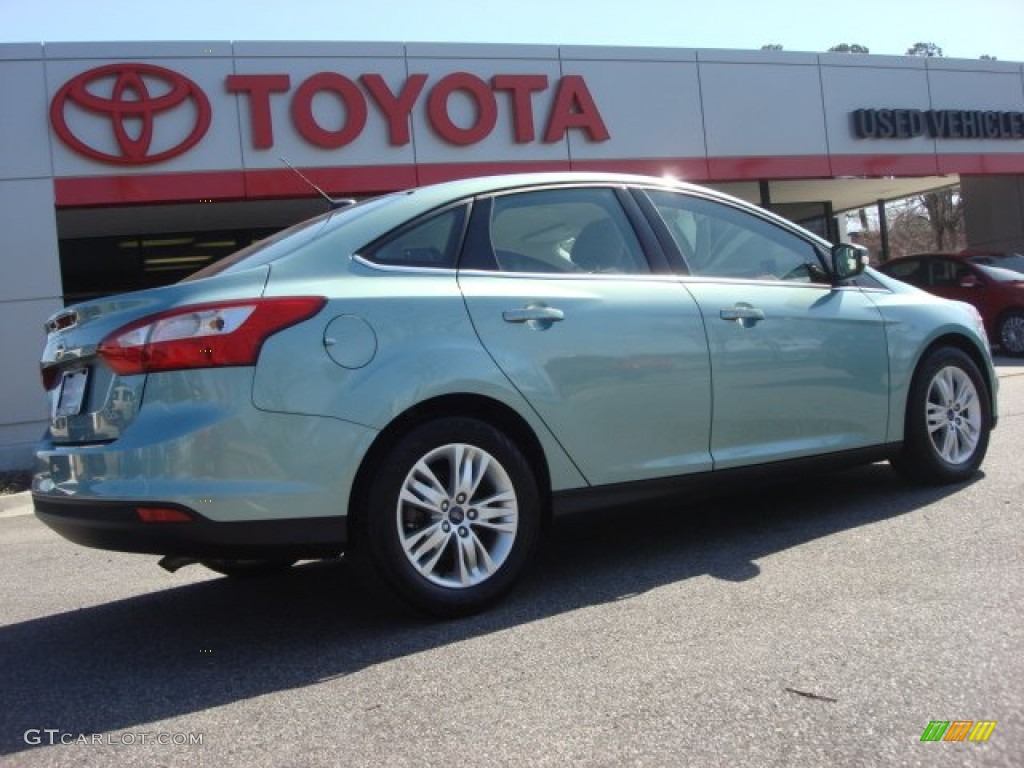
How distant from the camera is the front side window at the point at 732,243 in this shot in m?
4.44

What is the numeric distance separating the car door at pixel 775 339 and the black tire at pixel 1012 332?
10.5m

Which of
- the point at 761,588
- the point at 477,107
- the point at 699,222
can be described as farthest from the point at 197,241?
the point at 761,588

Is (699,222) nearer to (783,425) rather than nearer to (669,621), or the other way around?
(783,425)

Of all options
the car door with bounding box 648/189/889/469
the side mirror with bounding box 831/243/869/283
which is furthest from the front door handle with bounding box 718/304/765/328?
the side mirror with bounding box 831/243/869/283

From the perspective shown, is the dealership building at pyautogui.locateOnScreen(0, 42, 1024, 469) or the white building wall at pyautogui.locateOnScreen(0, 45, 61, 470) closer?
the white building wall at pyautogui.locateOnScreen(0, 45, 61, 470)

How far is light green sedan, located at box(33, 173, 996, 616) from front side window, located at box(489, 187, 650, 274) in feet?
0.03

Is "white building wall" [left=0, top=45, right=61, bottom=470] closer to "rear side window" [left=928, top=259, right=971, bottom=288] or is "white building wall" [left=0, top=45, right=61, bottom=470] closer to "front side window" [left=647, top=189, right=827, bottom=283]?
"front side window" [left=647, top=189, right=827, bottom=283]

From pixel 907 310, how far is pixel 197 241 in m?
13.4

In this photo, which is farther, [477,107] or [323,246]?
[477,107]

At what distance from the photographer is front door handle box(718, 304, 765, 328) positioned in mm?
4285

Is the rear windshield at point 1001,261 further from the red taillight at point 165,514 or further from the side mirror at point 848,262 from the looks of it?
the red taillight at point 165,514

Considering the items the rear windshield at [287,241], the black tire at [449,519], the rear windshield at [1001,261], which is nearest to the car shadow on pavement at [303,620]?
the black tire at [449,519]

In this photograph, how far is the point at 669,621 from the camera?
3346 mm

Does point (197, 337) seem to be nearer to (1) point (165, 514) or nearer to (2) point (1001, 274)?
(1) point (165, 514)
